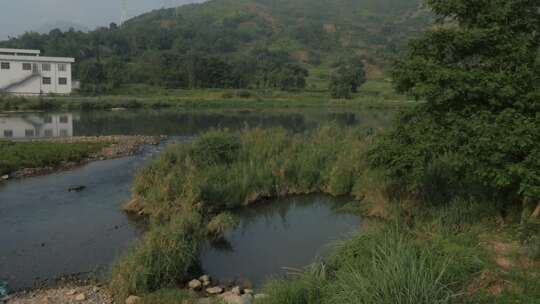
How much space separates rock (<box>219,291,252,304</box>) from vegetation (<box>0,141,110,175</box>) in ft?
62.9

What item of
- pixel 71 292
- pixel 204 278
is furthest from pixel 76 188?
pixel 204 278

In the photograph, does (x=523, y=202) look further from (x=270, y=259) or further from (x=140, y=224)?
(x=140, y=224)

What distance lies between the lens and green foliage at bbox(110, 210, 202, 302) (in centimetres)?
1165

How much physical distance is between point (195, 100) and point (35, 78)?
28448 millimetres

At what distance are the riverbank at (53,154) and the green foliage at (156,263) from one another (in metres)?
16.0

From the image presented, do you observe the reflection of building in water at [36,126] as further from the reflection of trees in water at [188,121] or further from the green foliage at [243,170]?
the green foliage at [243,170]

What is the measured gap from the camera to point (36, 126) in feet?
165

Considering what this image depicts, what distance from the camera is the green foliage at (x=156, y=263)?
11.6 meters

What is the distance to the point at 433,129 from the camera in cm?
1370

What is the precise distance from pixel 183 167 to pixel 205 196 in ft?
10.6

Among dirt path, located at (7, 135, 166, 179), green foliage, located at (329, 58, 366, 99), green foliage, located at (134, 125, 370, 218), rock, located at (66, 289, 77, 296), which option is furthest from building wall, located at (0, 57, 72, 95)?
rock, located at (66, 289, 77, 296)

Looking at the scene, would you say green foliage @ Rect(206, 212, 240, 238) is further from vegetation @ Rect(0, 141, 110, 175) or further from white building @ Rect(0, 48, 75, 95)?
white building @ Rect(0, 48, 75, 95)

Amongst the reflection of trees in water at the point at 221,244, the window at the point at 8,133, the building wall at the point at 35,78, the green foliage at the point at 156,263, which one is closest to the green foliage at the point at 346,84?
the building wall at the point at 35,78

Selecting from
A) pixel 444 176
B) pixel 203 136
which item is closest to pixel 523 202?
pixel 444 176
